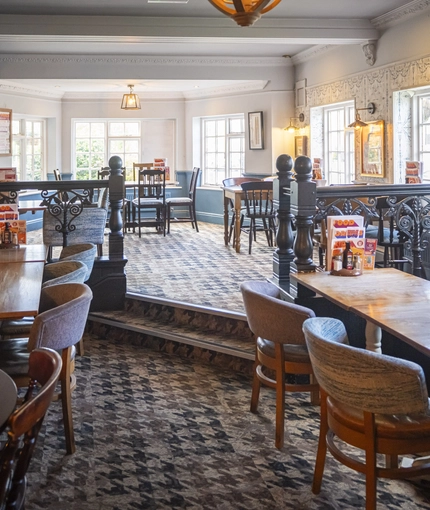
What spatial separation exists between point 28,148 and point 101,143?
1.61 meters

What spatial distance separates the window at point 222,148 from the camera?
478 inches

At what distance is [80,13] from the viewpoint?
7617 mm

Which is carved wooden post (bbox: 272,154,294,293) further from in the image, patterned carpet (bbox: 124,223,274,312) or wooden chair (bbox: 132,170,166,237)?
wooden chair (bbox: 132,170,166,237)

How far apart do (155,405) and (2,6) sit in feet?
17.3

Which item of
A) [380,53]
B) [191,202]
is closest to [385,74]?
[380,53]

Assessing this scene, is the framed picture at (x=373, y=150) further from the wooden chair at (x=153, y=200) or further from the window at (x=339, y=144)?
the wooden chair at (x=153, y=200)

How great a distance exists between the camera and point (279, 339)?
3289mm

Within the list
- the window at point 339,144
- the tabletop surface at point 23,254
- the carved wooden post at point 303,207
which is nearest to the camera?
the carved wooden post at point 303,207

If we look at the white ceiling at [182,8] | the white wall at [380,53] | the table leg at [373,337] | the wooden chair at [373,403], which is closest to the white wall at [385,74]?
the white wall at [380,53]

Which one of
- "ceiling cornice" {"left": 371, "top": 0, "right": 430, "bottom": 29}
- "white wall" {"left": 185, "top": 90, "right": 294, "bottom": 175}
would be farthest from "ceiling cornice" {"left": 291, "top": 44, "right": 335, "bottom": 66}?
"ceiling cornice" {"left": 371, "top": 0, "right": 430, "bottom": 29}

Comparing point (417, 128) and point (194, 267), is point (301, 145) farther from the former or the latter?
point (194, 267)

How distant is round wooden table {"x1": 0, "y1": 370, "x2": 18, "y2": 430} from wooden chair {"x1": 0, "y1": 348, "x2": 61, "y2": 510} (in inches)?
1.2

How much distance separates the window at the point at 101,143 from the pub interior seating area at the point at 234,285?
0.99 meters

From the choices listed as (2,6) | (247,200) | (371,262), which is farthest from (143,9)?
(371,262)
